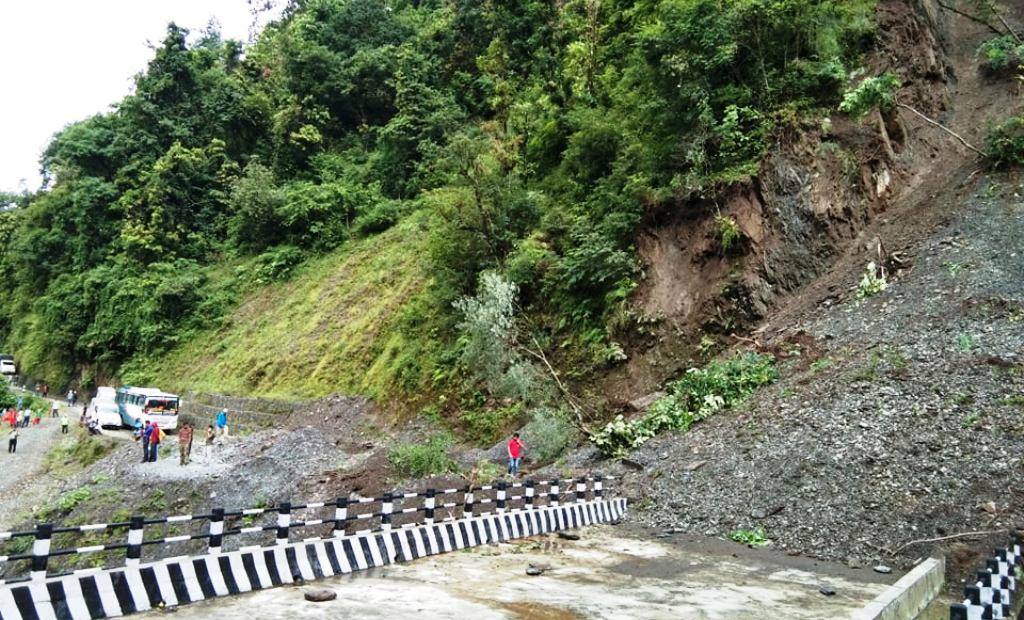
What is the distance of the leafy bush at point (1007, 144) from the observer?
2027 centimetres

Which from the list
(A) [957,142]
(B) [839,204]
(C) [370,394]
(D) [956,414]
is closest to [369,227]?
(C) [370,394]

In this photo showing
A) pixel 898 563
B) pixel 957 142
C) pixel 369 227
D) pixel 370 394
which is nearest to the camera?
pixel 898 563

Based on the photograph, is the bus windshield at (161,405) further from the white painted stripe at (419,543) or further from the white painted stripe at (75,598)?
the white painted stripe at (75,598)

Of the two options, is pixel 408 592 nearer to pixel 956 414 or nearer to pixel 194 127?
pixel 956 414

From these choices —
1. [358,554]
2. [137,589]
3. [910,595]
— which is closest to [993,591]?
[910,595]

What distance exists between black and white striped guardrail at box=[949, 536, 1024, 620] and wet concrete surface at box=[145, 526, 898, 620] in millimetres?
1337

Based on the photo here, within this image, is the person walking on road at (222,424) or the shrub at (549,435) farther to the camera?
the person walking on road at (222,424)

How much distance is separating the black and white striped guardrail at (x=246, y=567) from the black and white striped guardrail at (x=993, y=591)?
6215 millimetres

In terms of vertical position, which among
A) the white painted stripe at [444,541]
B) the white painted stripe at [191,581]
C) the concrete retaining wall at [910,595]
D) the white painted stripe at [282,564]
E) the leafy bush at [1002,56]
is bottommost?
the concrete retaining wall at [910,595]

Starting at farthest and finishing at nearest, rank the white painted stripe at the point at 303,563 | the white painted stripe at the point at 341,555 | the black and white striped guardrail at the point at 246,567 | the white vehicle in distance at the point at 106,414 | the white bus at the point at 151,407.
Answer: the white vehicle in distance at the point at 106,414, the white bus at the point at 151,407, the white painted stripe at the point at 341,555, the white painted stripe at the point at 303,563, the black and white striped guardrail at the point at 246,567

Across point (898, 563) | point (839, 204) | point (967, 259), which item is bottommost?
point (898, 563)

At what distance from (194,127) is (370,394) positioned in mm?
31148

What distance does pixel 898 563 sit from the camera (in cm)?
958

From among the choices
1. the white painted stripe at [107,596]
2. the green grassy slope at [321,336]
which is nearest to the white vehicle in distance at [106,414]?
the green grassy slope at [321,336]
